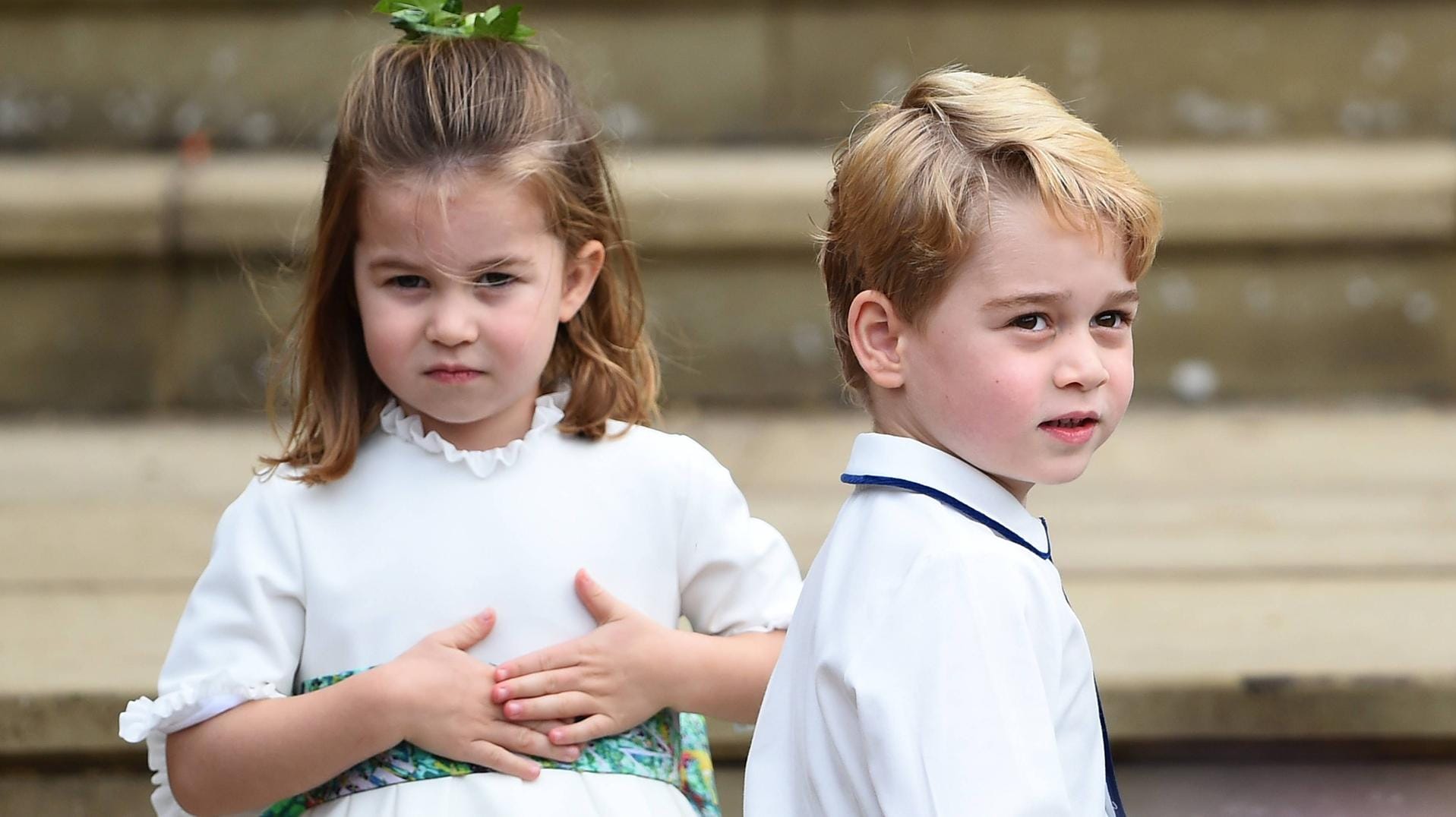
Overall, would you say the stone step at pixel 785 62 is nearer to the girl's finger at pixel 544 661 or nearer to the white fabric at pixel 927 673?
the girl's finger at pixel 544 661

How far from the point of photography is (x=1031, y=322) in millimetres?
1530

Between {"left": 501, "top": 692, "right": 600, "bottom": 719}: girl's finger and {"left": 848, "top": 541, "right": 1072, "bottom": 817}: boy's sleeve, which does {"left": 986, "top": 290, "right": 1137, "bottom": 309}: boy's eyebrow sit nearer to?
{"left": 848, "top": 541, "right": 1072, "bottom": 817}: boy's sleeve

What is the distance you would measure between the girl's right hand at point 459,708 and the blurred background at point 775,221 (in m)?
1.58

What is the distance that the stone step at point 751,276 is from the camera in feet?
12.7

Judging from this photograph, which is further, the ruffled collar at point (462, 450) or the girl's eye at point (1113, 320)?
the ruffled collar at point (462, 450)

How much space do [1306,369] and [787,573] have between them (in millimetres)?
2427

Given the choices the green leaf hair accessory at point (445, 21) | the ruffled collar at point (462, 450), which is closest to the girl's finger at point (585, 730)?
the ruffled collar at point (462, 450)

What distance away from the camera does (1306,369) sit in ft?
13.2

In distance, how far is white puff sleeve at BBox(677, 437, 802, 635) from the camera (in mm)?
1981

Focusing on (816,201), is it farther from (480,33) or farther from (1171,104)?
(480,33)

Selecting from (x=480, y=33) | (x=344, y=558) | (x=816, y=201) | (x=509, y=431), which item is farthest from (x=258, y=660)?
(x=816, y=201)

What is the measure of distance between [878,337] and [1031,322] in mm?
160

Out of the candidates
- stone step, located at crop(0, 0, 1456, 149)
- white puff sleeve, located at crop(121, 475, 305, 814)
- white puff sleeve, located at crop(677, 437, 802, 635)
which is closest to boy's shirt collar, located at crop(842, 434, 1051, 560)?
white puff sleeve, located at crop(677, 437, 802, 635)

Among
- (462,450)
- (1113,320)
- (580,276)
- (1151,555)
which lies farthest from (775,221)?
(1113,320)
